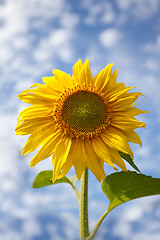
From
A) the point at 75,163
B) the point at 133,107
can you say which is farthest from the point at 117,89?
the point at 75,163

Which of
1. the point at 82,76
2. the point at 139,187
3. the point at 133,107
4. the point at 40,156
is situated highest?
the point at 82,76

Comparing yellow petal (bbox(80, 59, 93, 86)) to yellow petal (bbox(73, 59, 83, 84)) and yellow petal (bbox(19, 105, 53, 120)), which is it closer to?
yellow petal (bbox(73, 59, 83, 84))

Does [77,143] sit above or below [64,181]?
above

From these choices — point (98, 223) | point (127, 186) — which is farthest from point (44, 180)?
point (127, 186)

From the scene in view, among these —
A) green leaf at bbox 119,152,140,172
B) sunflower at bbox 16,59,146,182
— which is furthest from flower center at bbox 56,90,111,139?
Result: green leaf at bbox 119,152,140,172

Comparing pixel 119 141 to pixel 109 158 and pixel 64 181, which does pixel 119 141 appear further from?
pixel 64 181

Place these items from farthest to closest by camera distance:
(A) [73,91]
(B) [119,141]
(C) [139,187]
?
(A) [73,91], (B) [119,141], (C) [139,187]

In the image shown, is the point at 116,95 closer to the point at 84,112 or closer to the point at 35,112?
the point at 84,112
